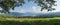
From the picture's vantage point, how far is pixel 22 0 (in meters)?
5.91

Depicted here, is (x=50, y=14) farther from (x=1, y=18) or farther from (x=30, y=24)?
(x=1, y=18)

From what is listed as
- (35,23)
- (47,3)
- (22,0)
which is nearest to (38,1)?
(47,3)

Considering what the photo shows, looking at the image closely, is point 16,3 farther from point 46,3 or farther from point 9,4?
point 46,3

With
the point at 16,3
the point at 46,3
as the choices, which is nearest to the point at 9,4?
the point at 16,3

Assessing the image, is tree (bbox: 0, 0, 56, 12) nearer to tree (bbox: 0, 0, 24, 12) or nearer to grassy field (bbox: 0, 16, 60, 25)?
tree (bbox: 0, 0, 24, 12)

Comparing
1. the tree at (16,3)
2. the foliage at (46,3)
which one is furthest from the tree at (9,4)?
the foliage at (46,3)

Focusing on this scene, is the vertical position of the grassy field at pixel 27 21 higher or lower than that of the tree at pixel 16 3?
lower

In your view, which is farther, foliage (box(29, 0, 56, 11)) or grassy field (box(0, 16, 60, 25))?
grassy field (box(0, 16, 60, 25))

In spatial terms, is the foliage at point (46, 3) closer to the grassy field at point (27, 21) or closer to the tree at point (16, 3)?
the tree at point (16, 3)

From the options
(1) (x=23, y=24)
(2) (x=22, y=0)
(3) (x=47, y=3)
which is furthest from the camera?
(1) (x=23, y=24)

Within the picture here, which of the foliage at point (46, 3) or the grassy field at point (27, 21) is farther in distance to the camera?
the grassy field at point (27, 21)

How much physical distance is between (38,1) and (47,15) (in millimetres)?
2215

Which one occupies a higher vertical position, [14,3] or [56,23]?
[14,3]

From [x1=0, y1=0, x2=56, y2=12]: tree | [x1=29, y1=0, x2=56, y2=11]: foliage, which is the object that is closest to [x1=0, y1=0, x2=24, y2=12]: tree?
[x1=0, y1=0, x2=56, y2=12]: tree
